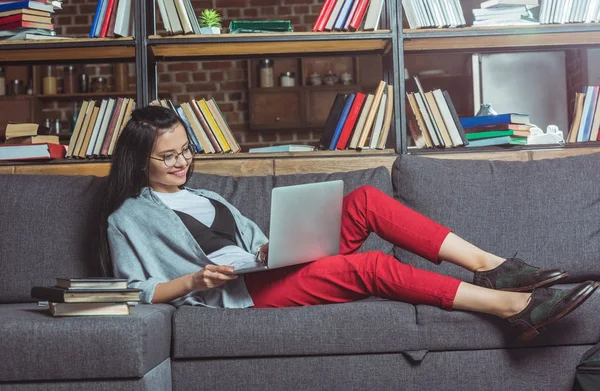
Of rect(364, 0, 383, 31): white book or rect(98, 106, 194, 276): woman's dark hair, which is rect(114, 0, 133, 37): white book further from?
rect(364, 0, 383, 31): white book

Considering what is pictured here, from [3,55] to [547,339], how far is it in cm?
219

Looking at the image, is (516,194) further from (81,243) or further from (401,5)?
(81,243)

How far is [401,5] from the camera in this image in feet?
9.12

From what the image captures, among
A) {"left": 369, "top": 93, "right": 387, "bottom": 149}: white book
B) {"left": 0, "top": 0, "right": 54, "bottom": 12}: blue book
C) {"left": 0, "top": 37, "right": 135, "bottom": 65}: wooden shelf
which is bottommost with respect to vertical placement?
{"left": 369, "top": 93, "right": 387, "bottom": 149}: white book

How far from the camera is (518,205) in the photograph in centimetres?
238

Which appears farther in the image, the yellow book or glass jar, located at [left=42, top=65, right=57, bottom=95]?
glass jar, located at [left=42, top=65, right=57, bottom=95]


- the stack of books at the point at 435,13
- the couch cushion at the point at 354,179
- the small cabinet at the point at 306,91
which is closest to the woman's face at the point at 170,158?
the couch cushion at the point at 354,179

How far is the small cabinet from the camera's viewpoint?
17.4 feet

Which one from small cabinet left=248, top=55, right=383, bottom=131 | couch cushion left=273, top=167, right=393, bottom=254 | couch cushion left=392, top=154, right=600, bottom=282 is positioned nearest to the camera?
couch cushion left=392, top=154, right=600, bottom=282

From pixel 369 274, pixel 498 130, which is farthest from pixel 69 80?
pixel 369 274

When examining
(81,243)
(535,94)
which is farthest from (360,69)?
(81,243)

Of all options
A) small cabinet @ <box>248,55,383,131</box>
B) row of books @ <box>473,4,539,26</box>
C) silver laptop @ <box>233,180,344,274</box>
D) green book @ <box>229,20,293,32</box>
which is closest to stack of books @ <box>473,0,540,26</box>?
row of books @ <box>473,4,539,26</box>

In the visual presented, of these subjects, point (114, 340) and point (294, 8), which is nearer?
point (114, 340)

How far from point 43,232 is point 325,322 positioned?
0.99 meters
